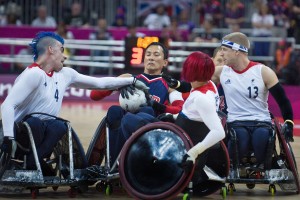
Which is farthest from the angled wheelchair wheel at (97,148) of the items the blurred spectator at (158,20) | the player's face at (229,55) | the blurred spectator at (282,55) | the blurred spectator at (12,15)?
the blurred spectator at (12,15)

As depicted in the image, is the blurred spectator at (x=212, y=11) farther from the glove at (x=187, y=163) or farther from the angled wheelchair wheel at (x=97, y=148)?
the glove at (x=187, y=163)

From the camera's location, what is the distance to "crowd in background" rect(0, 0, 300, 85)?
Result: 86.4 feet

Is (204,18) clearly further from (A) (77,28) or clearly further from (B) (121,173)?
(B) (121,173)

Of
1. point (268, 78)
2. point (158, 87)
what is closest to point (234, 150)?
point (268, 78)

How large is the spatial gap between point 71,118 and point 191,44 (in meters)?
6.75

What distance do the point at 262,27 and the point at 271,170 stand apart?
16036 millimetres

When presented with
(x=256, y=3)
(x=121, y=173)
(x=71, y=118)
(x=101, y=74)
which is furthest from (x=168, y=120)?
(x=256, y=3)

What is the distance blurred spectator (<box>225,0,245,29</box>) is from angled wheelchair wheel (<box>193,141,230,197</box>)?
17066 millimetres

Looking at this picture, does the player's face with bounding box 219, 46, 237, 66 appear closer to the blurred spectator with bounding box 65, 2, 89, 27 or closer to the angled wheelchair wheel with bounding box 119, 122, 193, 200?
the angled wheelchair wheel with bounding box 119, 122, 193, 200

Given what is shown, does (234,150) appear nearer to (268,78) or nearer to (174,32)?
(268,78)

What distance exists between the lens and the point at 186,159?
9.23 meters

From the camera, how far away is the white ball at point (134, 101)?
10398 millimetres

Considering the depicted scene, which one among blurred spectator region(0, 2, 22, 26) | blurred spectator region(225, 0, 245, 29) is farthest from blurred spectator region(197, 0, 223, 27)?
blurred spectator region(0, 2, 22, 26)

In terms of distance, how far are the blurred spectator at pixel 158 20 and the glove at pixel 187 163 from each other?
1832 cm
